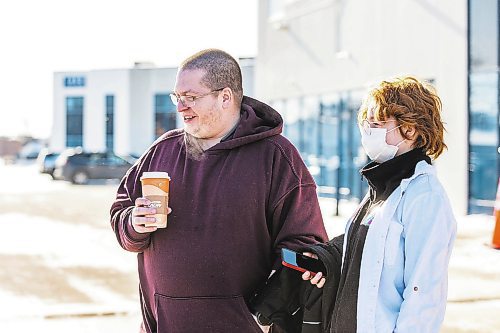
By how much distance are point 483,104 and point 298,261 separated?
1273 cm

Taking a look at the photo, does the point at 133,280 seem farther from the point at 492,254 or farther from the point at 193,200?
the point at 193,200

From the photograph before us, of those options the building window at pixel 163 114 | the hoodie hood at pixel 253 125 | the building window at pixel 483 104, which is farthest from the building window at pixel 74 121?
the hoodie hood at pixel 253 125

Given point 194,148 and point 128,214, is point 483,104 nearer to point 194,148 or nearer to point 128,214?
point 194,148

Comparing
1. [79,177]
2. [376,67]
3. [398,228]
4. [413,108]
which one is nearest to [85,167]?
[79,177]

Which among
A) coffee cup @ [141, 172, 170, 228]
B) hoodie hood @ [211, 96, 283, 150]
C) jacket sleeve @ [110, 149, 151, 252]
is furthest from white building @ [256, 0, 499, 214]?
coffee cup @ [141, 172, 170, 228]

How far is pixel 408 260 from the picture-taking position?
8.16 feet

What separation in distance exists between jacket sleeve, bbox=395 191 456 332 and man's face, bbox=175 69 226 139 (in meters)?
0.92

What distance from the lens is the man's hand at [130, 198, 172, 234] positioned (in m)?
2.72

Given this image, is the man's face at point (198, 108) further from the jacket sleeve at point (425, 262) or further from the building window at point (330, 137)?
the building window at point (330, 137)

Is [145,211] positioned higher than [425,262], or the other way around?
[145,211]

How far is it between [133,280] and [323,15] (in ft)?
45.8

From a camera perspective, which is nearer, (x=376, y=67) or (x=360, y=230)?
(x=360, y=230)

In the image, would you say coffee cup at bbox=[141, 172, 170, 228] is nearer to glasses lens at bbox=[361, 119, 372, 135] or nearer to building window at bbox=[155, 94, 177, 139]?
glasses lens at bbox=[361, 119, 372, 135]

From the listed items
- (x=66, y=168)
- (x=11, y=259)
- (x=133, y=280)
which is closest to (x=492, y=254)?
(x=133, y=280)
